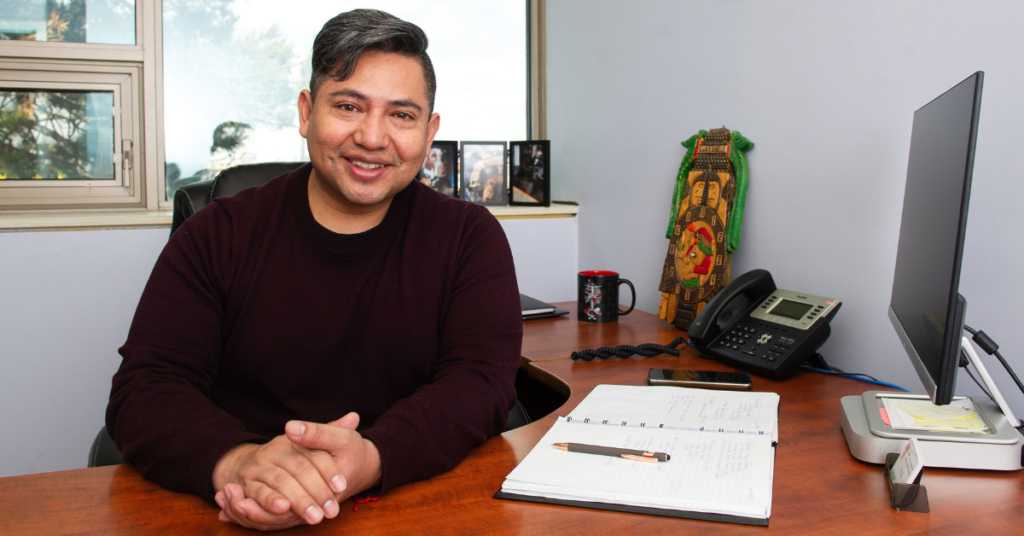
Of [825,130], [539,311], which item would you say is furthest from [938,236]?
[539,311]

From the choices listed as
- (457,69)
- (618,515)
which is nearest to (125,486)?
(618,515)

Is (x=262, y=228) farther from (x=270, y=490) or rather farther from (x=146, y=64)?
(x=146, y=64)

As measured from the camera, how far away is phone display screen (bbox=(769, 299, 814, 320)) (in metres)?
1.32

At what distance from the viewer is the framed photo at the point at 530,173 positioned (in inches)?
96.7

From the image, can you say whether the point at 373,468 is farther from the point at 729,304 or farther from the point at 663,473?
the point at 729,304

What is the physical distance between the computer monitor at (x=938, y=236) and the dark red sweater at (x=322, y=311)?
55cm

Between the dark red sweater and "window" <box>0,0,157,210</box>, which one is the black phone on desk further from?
"window" <box>0,0,157,210</box>

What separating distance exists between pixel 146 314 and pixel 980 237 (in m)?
1.32

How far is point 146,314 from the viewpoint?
0.96 metres

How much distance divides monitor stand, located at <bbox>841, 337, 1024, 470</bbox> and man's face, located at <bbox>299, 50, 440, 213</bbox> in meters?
0.77

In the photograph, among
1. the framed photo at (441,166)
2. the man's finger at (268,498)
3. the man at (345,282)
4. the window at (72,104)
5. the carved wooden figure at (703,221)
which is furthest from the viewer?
the framed photo at (441,166)

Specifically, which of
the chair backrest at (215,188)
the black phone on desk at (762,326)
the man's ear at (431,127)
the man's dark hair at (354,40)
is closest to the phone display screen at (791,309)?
the black phone on desk at (762,326)

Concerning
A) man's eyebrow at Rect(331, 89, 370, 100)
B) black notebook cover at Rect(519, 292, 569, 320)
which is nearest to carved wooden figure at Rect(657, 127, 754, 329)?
black notebook cover at Rect(519, 292, 569, 320)

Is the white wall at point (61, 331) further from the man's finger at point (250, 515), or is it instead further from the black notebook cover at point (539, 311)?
the man's finger at point (250, 515)
